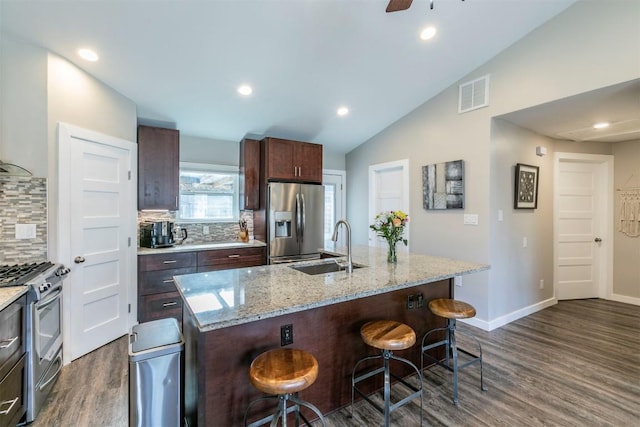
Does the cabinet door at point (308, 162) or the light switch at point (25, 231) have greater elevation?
the cabinet door at point (308, 162)

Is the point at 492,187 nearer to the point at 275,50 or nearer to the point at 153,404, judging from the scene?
the point at 275,50

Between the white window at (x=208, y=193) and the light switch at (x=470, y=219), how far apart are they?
3.18 m

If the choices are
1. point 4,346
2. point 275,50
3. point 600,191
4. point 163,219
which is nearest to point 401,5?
point 275,50

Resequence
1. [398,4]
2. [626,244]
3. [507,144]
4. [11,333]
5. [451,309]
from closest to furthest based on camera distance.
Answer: [11,333] → [398,4] → [451,309] → [507,144] → [626,244]

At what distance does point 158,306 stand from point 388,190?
3.59 metres

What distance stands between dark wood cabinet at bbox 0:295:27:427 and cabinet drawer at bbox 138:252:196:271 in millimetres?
1514

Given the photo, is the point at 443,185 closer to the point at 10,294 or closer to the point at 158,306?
the point at 158,306

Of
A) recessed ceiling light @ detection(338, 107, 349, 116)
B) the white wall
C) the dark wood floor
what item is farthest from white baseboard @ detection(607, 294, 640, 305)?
the white wall

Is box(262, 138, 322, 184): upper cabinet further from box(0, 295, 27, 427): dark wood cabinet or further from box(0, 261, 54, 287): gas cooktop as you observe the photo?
box(0, 295, 27, 427): dark wood cabinet

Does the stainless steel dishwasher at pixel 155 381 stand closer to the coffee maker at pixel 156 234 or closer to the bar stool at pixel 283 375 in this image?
the bar stool at pixel 283 375

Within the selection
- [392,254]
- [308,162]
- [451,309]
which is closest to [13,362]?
[392,254]

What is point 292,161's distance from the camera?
13.9ft

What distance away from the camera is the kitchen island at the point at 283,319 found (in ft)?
5.00

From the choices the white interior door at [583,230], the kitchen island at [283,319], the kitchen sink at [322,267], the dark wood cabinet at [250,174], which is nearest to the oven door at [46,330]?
the kitchen island at [283,319]
